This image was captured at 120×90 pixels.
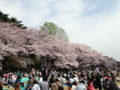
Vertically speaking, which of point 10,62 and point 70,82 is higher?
point 10,62

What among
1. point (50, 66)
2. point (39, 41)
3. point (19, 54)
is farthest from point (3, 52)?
point (50, 66)

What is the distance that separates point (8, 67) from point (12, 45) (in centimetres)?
360

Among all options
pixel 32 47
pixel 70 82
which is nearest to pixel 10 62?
pixel 32 47

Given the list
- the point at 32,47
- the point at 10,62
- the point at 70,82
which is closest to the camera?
the point at 70,82

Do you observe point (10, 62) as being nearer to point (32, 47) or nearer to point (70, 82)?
point (32, 47)

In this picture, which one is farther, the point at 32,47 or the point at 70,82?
the point at 32,47

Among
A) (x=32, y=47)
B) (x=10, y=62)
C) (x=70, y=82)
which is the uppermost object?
(x=32, y=47)

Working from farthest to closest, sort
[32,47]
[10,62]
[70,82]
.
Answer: [32,47]
[10,62]
[70,82]

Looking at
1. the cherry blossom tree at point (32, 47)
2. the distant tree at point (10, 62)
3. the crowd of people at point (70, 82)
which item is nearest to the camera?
the crowd of people at point (70, 82)

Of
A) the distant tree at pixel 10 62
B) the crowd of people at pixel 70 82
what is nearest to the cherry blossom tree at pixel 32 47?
the distant tree at pixel 10 62

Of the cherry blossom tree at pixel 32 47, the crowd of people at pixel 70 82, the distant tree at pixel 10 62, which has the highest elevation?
the cherry blossom tree at pixel 32 47

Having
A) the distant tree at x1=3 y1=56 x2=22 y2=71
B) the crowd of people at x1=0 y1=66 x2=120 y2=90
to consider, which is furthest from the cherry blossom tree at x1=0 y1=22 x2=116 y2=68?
the crowd of people at x1=0 y1=66 x2=120 y2=90

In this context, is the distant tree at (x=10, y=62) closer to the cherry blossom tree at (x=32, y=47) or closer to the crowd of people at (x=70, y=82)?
the cherry blossom tree at (x=32, y=47)

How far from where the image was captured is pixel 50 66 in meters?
32.4
